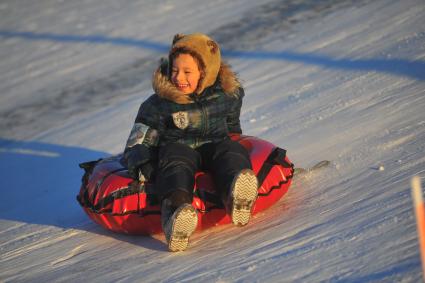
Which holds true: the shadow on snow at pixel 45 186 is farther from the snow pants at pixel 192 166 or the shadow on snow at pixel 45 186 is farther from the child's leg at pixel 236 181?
the child's leg at pixel 236 181

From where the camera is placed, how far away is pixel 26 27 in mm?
11453

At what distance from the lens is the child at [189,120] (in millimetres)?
3682

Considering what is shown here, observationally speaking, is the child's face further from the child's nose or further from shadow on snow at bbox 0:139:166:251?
shadow on snow at bbox 0:139:166:251

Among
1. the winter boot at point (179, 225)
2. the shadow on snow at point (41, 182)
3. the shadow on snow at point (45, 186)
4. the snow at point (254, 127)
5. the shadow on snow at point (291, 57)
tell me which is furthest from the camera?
the shadow on snow at point (291, 57)

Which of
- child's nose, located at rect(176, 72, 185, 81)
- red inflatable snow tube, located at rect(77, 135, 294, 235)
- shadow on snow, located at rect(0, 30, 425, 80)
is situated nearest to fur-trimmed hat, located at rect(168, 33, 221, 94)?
child's nose, located at rect(176, 72, 185, 81)

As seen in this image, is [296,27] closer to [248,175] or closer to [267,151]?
[267,151]

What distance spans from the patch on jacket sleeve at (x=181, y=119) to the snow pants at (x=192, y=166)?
5.0 inches

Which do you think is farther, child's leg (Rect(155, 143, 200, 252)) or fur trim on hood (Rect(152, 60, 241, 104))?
fur trim on hood (Rect(152, 60, 241, 104))

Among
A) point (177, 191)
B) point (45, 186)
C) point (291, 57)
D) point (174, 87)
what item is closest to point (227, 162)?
point (177, 191)

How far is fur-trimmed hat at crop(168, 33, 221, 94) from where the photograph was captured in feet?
12.7

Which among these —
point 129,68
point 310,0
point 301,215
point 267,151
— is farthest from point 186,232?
point 310,0

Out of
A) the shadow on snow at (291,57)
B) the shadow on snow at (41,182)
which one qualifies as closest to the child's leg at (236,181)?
the shadow on snow at (41,182)

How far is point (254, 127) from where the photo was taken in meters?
5.68

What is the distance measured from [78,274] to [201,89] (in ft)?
4.07
